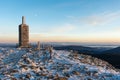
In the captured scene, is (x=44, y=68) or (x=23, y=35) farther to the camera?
(x=23, y=35)

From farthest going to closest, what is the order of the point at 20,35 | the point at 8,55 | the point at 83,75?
the point at 20,35 → the point at 8,55 → the point at 83,75

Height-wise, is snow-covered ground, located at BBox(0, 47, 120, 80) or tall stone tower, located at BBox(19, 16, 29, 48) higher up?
tall stone tower, located at BBox(19, 16, 29, 48)

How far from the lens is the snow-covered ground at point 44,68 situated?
2623 cm

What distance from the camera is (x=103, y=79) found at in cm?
2658

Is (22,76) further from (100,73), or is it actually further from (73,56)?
(73,56)

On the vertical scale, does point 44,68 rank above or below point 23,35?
below

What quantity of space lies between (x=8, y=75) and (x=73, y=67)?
8.56 metres

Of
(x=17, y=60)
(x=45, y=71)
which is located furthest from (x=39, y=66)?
(x=17, y=60)

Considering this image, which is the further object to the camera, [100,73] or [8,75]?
[100,73]

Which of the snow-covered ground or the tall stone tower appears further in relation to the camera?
the tall stone tower

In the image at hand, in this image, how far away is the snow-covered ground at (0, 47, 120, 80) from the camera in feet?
86.1

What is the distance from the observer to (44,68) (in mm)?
29000

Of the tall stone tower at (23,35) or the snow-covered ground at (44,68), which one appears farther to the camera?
the tall stone tower at (23,35)

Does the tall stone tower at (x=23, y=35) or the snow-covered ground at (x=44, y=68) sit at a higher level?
the tall stone tower at (x=23, y=35)
